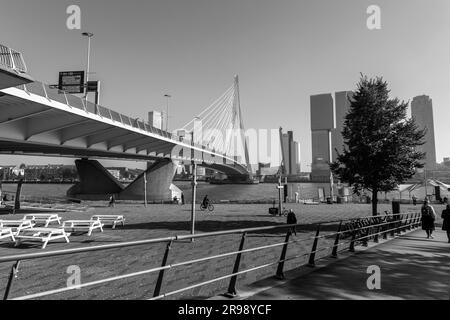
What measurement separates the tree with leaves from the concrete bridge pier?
40.7 m

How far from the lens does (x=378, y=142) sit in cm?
1814

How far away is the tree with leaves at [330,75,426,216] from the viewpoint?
59.6ft

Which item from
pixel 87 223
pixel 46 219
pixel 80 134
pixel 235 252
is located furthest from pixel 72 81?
pixel 235 252

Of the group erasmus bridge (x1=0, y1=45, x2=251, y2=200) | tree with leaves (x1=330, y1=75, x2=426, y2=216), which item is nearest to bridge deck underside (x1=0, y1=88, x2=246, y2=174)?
erasmus bridge (x1=0, y1=45, x2=251, y2=200)

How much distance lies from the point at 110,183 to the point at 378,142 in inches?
1903

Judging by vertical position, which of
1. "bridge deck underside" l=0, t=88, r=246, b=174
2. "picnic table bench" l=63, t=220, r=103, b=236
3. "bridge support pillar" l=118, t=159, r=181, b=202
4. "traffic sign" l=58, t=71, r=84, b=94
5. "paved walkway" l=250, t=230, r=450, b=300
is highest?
"traffic sign" l=58, t=71, r=84, b=94

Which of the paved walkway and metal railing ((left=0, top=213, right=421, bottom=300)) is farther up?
metal railing ((left=0, top=213, right=421, bottom=300))

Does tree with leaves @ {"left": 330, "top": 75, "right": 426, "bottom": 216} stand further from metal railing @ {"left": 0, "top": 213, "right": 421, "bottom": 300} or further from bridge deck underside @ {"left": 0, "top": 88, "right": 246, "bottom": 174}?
bridge deck underside @ {"left": 0, "top": 88, "right": 246, "bottom": 174}

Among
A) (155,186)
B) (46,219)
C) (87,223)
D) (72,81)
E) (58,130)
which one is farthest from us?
(155,186)

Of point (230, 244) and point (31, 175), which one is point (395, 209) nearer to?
point (230, 244)

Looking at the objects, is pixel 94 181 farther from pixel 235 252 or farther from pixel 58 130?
pixel 235 252

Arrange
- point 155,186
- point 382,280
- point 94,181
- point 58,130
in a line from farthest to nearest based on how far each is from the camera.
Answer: point 94,181 → point 155,186 → point 58,130 → point 382,280

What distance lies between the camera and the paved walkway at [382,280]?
17.9ft

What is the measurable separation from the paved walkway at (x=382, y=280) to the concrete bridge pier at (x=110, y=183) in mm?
48818
